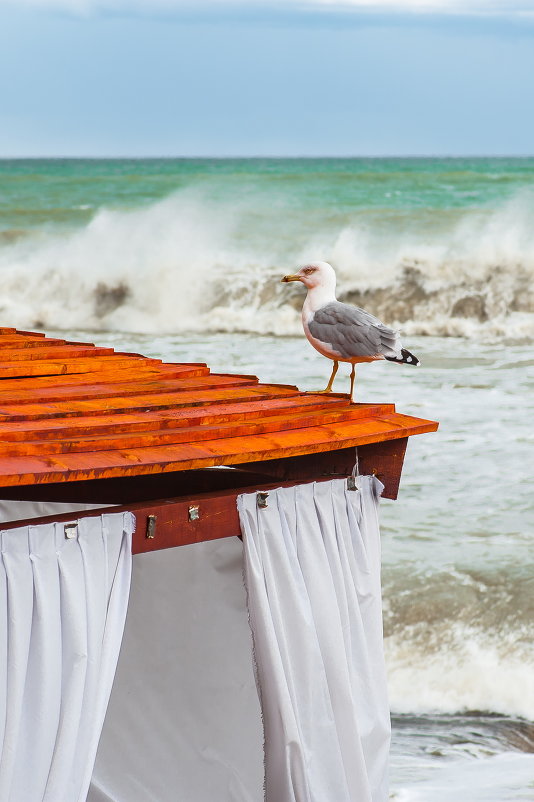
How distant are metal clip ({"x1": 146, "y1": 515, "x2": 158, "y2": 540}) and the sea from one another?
69.2 inches

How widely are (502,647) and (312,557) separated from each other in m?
2.78

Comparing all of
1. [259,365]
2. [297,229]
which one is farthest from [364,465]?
[297,229]

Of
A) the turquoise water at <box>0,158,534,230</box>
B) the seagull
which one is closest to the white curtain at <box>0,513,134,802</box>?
the seagull

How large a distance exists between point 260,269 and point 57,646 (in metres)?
12.5

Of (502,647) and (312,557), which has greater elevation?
(312,557)

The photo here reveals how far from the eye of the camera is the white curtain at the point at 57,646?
184 cm

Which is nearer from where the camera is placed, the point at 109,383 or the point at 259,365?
the point at 109,383

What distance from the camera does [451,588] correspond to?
5184mm

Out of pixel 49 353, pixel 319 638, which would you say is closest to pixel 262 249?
pixel 49 353

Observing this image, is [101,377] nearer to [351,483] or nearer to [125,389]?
[125,389]

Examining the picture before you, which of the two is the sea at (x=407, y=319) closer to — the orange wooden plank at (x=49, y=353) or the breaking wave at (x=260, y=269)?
the breaking wave at (x=260, y=269)

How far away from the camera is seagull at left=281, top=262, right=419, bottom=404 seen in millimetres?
2459

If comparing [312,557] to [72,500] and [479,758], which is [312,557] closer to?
[72,500]

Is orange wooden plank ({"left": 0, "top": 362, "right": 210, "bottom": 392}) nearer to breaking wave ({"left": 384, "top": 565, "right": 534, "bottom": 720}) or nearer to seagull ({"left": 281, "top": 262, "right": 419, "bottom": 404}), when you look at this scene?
seagull ({"left": 281, "top": 262, "right": 419, "bottom": 404})
